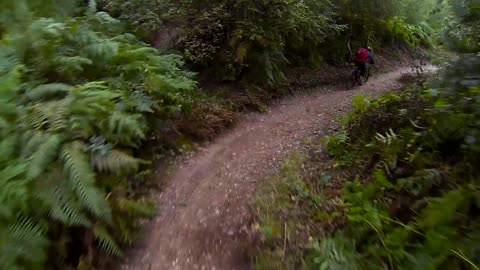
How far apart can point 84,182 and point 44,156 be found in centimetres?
48

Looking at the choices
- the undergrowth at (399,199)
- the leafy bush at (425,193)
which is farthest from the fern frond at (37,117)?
the leafy bush at (425,193)

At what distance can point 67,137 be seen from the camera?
3625 mm

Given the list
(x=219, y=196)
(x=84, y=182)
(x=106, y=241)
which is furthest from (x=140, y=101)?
(x=106, y=241)

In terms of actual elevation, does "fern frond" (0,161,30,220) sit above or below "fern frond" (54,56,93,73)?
below

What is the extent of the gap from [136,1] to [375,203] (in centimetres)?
686

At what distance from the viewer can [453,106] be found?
340 cm

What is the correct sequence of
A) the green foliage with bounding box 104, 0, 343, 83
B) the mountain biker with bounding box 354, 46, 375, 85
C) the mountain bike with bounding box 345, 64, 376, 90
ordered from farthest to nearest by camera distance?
the mountain bike with bounding box 345, 64, 376, 90 → the mountain biker with bounding box 354, 46, 375, 85 → the green foliage with bounding box 104, 0, 343, 83

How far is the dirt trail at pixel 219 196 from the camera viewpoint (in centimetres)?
360

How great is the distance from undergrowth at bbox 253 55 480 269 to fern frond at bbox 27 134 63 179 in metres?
2.27

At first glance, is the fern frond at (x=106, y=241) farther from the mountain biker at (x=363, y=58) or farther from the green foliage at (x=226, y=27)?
the mountain biker at (x=363, y=58)

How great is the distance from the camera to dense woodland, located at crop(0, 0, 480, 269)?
9.93ft

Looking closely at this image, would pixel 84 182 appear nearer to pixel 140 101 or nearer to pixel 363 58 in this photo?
pixel 140 101

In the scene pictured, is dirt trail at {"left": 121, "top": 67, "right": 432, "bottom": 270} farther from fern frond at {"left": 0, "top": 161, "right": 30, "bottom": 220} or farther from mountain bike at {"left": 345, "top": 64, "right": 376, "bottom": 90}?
mountain bike at {"left": 345, "top": 64, "right": 376, "bottom": 90}

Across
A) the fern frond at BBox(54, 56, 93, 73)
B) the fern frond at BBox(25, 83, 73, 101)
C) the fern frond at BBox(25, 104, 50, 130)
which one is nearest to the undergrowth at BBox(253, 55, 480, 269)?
the fern frond at BBox(25, 104, 50, 130)
